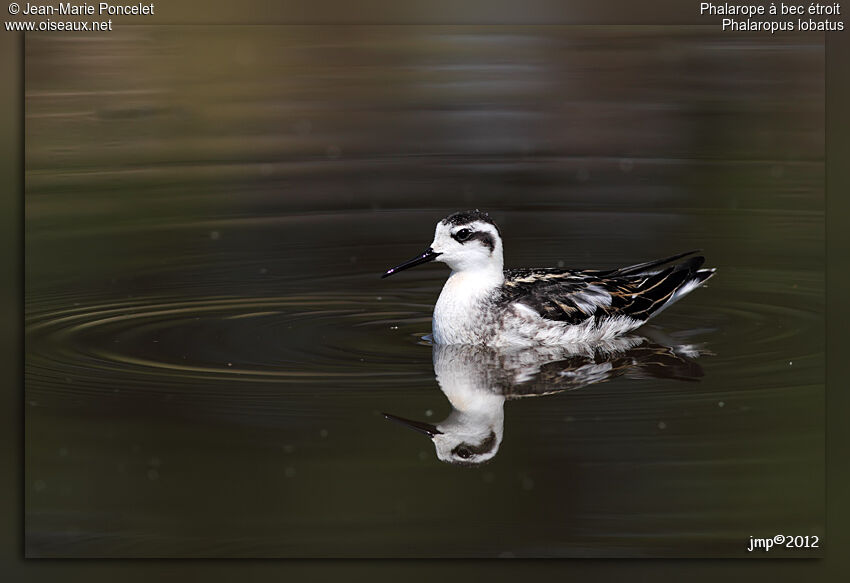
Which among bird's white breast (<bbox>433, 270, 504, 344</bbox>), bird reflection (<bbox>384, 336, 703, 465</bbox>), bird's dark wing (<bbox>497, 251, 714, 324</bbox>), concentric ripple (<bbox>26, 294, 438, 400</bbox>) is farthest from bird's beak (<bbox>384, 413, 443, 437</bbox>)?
bird's dark wing (<bbox>497, 251, 714, 324</bbox>)

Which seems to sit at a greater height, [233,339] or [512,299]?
[512,299]

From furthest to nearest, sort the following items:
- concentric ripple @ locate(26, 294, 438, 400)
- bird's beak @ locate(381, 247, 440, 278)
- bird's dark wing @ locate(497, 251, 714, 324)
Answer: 1. bird's dark wing @ locate(497, 251, 714, 324)
2. bird's beak @ locate(381, 247, 440, 278)
3. concentric ripple @ locate(26, 294, 438, 400)

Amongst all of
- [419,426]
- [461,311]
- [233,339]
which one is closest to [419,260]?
[461,311]

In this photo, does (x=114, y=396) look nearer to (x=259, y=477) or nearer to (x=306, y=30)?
(x=259, y=477)

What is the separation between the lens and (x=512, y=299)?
12.0 metres

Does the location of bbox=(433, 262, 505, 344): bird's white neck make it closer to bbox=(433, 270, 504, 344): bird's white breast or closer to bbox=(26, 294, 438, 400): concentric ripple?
bbox=(433, 270, 504, 344): bird's white breast

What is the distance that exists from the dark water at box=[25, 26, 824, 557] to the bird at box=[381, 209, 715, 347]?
12.6 inches

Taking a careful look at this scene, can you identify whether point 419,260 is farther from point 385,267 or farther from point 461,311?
point 385,267

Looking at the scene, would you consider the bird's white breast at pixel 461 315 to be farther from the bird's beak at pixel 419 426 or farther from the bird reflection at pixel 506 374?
the bird's beak at pixel 419 426

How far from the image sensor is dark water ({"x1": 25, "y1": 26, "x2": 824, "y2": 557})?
9562mm

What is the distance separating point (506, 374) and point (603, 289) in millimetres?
1652

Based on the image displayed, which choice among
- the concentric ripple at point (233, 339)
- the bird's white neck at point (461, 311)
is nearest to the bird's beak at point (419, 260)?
the bird's white neck at point (461, 311)

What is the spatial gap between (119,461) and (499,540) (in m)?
2.60

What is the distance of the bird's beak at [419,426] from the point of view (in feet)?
32.8
